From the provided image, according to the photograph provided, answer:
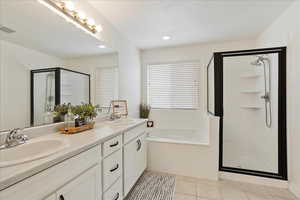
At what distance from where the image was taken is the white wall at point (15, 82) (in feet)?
3.39

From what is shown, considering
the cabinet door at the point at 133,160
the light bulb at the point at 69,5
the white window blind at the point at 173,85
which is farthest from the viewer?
the white window blind at the point at 173,85

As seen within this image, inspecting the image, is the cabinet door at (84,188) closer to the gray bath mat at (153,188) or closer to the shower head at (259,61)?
the gray bath mat at (153,188)

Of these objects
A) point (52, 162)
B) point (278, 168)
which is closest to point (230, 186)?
point (278, 168)

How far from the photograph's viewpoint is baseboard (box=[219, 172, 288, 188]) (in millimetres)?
1895

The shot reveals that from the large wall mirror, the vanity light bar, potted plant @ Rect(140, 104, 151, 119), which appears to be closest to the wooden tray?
the large wall mirror

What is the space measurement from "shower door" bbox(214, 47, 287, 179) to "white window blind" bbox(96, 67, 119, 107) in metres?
1.52

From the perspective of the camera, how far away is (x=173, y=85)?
342cm

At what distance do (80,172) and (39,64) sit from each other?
0.98m

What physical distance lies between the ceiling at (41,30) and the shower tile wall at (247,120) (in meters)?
2.44

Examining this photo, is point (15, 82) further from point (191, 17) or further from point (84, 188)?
point (191, 17)

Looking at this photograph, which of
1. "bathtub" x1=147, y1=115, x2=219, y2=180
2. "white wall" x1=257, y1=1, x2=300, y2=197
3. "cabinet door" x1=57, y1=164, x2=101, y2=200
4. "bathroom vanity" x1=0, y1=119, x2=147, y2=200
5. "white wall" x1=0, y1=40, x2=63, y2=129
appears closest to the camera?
"bathroom vanity" x1=0, y1=119, x2=147, y2=200

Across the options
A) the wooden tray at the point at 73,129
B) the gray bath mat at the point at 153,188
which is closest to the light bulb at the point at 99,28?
the wooden tray at the point at 73,129

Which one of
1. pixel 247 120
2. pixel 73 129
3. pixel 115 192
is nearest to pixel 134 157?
pixel 115 192

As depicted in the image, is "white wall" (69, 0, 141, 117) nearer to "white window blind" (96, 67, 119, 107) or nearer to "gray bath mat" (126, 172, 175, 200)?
"white window blind" (96, 67, 119, 107)
